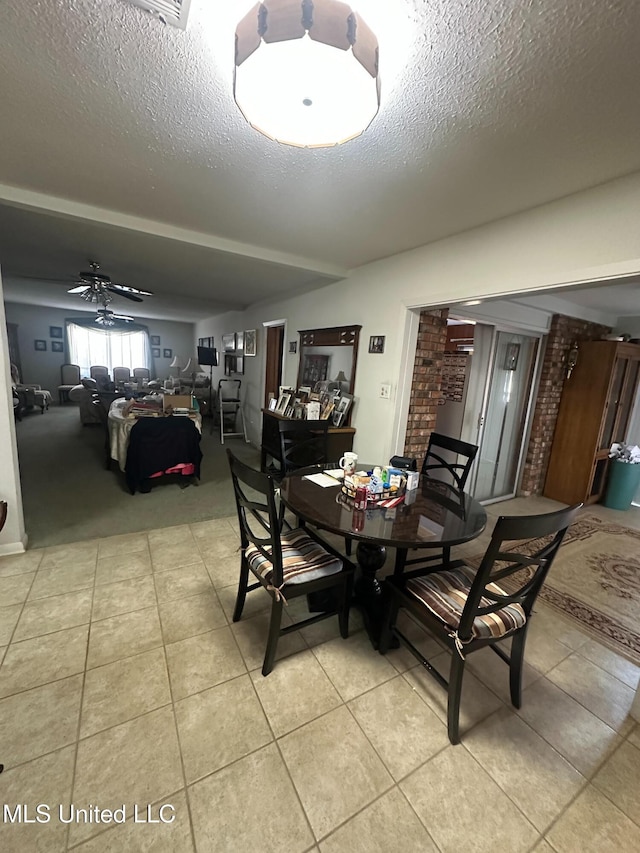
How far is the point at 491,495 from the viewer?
3.90m

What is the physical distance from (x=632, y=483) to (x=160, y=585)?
4968 mm

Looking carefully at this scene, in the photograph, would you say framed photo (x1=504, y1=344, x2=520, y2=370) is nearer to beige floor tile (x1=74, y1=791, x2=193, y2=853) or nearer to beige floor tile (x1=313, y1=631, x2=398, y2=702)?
beige floor tile (x1=313, y1=631, x2=398, y2=702)

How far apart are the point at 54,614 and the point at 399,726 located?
187 cm

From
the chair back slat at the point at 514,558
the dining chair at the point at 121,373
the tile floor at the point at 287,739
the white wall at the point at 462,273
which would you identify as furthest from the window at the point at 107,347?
the chair back slat at the point at 514,558

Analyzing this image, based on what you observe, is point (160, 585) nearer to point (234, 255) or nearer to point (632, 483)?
point (234, 255)

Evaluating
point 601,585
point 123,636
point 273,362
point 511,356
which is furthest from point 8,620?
point 511,356

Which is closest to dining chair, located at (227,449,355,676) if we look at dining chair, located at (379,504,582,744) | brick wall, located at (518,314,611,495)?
dining chair, located at (379,504,582,744)

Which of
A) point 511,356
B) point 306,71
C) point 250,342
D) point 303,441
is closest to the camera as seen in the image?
point 306,71

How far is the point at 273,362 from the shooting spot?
5.34 meters

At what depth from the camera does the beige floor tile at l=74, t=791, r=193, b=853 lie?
0.97 m

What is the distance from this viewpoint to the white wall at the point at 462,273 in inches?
Answer: 64.7

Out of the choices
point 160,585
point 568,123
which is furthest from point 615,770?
point 568,123

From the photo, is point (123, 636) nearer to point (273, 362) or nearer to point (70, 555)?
point (70, 555)

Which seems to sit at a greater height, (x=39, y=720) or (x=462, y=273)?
(x=462, y=273)
